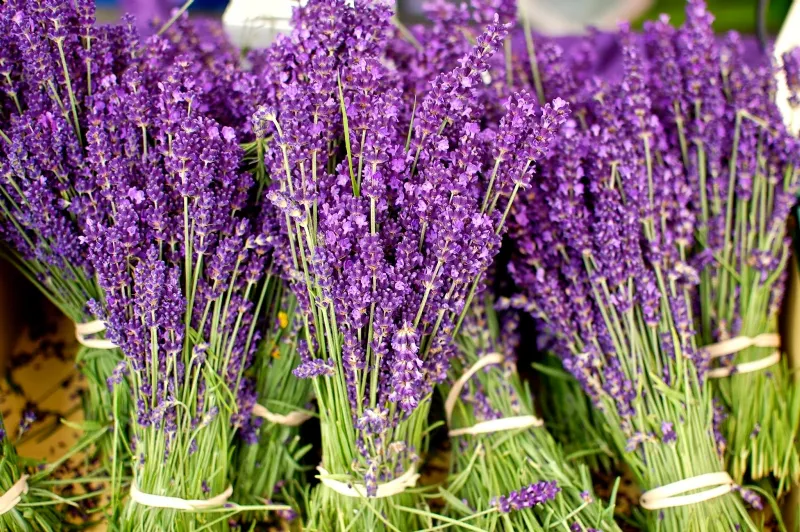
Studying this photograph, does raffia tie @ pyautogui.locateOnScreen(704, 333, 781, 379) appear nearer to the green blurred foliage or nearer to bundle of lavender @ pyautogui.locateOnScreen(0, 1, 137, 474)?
bundle of lavender @ pyautogui.locateOnScreen(0, 1, 137, 474)

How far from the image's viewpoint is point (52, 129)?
1028 mm

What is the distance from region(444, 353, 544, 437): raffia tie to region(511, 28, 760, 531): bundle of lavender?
117 mm

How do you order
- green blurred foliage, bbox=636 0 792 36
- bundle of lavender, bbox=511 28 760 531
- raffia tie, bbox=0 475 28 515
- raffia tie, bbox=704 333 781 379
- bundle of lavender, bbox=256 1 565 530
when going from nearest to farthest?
1. bundle of lavender, bbox=256 1 565 530
2. raffia tie, bbox=0 475 28 515
3. bundle of lavender, bbox=511 28 760 531
4. raffia tie, bbox=704 333 781 379
5. green blurred foliage, bbox=636 0 792 36

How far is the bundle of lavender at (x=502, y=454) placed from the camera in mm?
1077

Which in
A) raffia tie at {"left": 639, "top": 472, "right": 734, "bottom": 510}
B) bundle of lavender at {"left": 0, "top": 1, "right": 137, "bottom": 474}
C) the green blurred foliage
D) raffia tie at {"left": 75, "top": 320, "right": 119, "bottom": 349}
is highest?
the green blurred foliage

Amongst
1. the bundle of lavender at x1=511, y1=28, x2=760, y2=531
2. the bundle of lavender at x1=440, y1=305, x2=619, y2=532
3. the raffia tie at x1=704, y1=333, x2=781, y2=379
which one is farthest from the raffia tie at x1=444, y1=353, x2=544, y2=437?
the raffia tie at x1=704, y1=333, x2=781, y2=379

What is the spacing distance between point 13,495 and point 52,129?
58 cm

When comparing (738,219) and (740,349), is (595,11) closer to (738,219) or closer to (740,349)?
(738,219)

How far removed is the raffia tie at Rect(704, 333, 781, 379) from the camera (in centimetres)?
124

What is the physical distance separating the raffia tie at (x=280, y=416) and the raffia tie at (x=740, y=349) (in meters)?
0.77

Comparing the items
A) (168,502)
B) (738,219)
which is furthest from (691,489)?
(168,502)

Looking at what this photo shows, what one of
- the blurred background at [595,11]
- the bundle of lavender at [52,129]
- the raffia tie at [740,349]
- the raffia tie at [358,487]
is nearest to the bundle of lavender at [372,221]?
the raffia tie at [358,487]

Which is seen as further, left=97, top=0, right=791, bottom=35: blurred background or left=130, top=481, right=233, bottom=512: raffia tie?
left=97, top=0, right=791, bottom=35: blurred background

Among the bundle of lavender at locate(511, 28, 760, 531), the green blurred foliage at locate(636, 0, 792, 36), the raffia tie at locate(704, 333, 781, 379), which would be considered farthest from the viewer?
the green blurred foliage at locate(636, 0, 792, 36)
